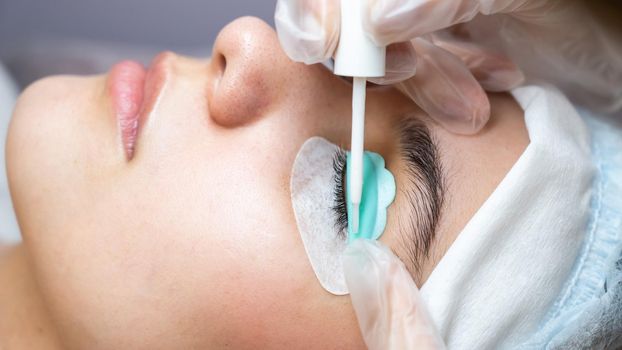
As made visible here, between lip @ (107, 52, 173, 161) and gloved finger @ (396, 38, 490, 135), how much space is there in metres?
0.37

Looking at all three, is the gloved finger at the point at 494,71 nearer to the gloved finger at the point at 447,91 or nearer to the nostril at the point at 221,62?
the gloved finger at the point at 447,91

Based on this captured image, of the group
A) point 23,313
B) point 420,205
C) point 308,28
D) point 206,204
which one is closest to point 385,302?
point 420,205

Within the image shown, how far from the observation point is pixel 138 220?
900 mm

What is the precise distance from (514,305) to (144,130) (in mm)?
588

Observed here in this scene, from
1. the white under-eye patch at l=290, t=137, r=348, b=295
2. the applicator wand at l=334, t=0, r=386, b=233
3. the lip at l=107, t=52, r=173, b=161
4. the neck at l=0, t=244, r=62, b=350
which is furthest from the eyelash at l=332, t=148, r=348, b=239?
the neck at l=0, t=244, r=62, b=350

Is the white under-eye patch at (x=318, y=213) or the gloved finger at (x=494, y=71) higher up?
the gloved finger at (x=494, y=71)

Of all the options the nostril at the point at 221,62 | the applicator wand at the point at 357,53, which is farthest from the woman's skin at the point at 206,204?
the applicator wand at the point at 357,53

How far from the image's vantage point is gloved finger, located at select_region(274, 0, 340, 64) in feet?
2.81

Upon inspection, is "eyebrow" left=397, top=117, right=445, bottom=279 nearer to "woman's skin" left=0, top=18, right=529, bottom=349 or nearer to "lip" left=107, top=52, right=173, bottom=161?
"woman's skin" left=0, top=18, right=529, bottom=349

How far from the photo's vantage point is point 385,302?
0.89 m

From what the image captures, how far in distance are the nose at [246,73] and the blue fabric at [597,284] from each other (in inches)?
20.7

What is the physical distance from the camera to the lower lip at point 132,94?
953mm

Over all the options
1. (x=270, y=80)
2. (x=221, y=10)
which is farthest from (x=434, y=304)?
(x=221, y=10)

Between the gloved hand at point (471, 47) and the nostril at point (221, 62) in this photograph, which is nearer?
the gloved hand at point (471, 47)
